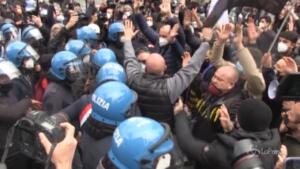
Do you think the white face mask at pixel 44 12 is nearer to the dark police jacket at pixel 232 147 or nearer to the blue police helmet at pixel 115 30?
the blue police helmet at pixel 115 30

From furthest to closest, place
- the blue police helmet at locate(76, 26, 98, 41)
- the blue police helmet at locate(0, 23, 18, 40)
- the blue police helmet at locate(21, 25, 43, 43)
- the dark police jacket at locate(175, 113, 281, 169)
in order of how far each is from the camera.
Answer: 1. the blue police helmet at locate(0, 23, 18, 40)
2. the blue police helmet at locate(76, 26, 98, 41)
3. the blue police helmet at locate(21, 25, 43, 43)
4. the dark police jacket at locate(175, 113, 281, 169)

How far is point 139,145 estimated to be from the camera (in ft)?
8.02

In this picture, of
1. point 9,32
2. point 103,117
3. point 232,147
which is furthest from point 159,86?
point 9,32

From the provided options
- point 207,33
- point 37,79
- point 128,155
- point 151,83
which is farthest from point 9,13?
point 128,155

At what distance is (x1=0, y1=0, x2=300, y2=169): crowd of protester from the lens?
2539 millimetres

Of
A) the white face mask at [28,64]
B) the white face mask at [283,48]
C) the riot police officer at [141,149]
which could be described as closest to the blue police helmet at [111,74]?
the white face mask at [28,64]

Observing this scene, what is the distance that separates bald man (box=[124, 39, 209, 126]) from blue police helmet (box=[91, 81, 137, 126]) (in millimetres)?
1163

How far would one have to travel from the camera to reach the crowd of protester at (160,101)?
8.33ft

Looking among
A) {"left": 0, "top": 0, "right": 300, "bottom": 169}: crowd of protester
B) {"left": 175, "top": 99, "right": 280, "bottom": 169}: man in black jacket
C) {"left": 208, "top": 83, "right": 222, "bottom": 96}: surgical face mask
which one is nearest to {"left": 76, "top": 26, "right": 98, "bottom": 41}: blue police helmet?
{"left": 0, "top": 0, "right": 300, "bottom": 169}: crowd of protester

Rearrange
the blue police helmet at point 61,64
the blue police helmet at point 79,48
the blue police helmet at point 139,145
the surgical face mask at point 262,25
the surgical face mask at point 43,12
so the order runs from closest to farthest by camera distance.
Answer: the blue police helmet at point 139,145
the blue police helmet at point 61,64
the blue police helmet at point 79,48
the surgical face mask at point 262,25
the surgical face mask at point 43,12

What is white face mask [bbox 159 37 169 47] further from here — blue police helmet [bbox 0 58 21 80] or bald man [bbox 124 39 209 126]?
blue police helmet [bbox 0 58 21 80]

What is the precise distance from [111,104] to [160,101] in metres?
1.44

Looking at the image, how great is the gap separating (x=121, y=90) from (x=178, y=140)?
Answer: 848 mm

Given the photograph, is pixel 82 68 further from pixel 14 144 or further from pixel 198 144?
pixel 14 144
